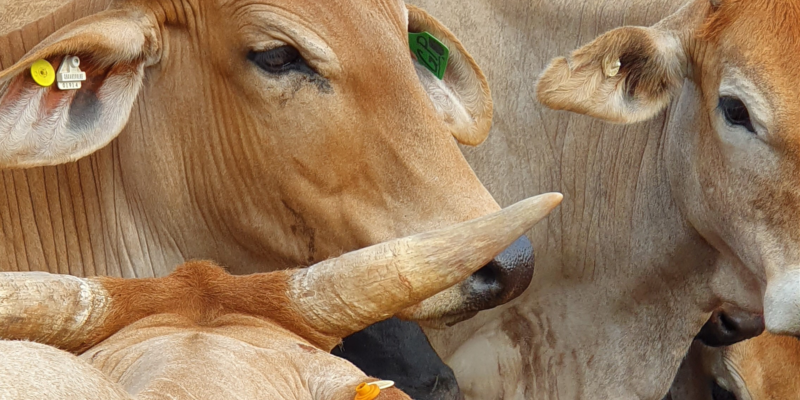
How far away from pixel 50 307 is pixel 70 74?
45.7 inches

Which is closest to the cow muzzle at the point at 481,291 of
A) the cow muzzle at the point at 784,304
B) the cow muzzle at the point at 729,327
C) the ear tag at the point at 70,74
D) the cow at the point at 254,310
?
the cow at the point at 254,310

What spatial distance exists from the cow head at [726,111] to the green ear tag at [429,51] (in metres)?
0.39

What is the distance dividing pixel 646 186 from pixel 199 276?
8.32 feet

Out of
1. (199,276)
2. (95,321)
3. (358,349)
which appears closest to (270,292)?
(199,276)

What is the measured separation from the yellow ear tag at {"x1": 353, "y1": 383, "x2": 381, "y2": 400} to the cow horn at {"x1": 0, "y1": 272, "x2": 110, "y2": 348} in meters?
0.69

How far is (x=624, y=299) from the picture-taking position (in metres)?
4.82

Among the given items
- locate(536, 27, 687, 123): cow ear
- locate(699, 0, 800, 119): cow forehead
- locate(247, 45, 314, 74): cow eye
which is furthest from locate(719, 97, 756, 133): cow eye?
locate(247, 45, 314, 74): cow eye

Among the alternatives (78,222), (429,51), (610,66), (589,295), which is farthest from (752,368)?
(78,222)

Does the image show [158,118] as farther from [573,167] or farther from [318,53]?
[573,167]

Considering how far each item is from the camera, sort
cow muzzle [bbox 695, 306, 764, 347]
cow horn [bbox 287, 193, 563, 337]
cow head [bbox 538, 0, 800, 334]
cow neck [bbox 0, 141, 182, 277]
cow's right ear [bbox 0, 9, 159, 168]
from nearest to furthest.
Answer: cow horn [bbox 287, 193, 563, 337] < cow's right ear [bbox 0, 9, 159, 168] < cow neck [bbox 0, 141, 182, 277] < cow head [bbox 538, 0, 800, 334] < cow muzzle [bbox 695, 306, 764, 347]

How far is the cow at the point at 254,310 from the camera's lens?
231cm

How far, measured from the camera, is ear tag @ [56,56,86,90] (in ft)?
11.2

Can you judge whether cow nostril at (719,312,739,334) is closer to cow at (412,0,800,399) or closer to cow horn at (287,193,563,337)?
cow at (412,0,800,399)

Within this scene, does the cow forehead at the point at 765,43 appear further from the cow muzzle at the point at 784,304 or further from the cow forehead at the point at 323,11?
the cow forehead at the point at 323,11
